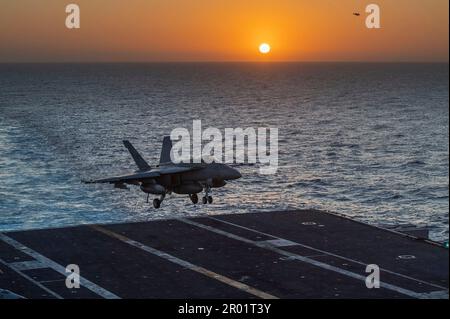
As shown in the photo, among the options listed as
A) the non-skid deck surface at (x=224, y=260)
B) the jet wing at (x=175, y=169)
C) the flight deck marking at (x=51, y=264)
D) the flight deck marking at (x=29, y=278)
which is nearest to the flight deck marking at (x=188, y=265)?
the non-skid deck surface at (x=224, y=260)

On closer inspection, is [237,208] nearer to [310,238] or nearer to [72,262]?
[310,238]

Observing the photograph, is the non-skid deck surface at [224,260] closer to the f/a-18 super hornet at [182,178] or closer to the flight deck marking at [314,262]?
the flight deck marking at [314,262]

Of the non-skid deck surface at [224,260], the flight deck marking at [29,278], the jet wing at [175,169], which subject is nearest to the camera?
the flight deck marking at [29,278]

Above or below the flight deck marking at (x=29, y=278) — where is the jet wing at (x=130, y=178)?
above

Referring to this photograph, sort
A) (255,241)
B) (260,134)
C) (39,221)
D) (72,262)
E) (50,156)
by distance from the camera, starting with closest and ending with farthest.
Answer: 1. (72,262)
2. (255,241)
3. (39,221)
4. (50,156)
5. (260,134)

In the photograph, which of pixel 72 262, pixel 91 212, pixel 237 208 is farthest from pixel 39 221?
pixel 72 262

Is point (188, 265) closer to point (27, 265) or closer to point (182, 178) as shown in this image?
point (182, 178)

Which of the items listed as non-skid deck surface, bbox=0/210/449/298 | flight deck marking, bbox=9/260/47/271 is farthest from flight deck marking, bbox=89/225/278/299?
flight deck marking, bbox=9/260/47/271
